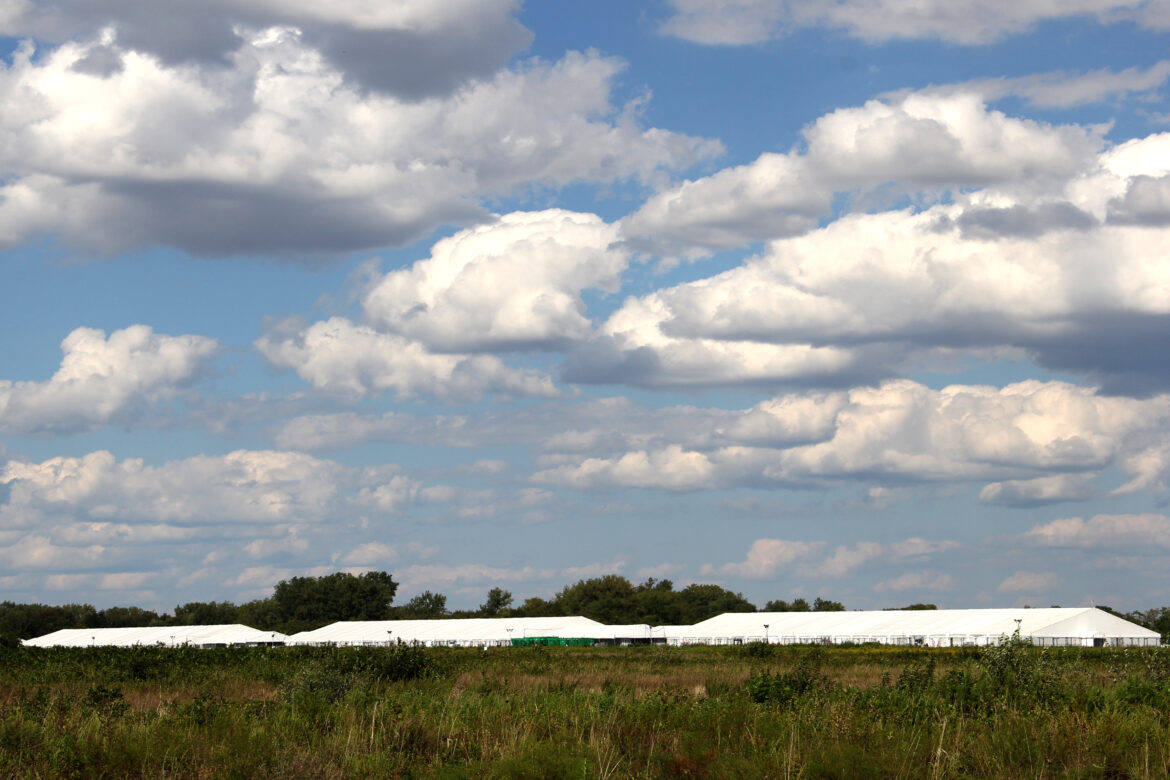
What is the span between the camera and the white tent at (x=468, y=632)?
5157 inches

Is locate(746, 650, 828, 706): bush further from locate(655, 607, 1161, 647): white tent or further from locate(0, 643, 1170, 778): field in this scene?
locate(655, 607, 1161, 647): white tent

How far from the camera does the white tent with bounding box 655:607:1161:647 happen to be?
95750 millimetres

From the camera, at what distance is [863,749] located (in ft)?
60.0

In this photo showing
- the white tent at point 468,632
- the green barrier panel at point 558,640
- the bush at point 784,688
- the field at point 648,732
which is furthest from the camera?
the white tent at point 468,632

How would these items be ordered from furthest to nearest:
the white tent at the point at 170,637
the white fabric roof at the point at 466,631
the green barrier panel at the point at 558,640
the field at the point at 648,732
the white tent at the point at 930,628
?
1. the white tent at the point at 170,637
2. the white fabric roof at the point at 466,631
3. the green barrier panel at the point at 558,640
4. the white tent at the point at 930,628
5. the field at the point at 648,732

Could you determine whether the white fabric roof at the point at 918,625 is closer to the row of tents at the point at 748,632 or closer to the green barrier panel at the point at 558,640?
the row of tents at the point at 748,632

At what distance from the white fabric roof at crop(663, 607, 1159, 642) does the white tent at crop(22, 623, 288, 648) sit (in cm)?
5362

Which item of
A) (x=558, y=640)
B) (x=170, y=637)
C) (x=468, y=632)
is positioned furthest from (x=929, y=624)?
(x=170, y=637)

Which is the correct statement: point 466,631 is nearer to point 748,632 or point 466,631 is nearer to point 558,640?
point 558,640

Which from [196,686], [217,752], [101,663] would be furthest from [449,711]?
[101,663]

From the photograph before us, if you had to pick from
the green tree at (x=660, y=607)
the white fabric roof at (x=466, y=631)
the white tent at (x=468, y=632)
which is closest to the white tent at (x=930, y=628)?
the white tent at (x=468, y=632)

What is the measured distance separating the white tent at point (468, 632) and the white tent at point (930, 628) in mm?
8926

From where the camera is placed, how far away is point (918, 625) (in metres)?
106

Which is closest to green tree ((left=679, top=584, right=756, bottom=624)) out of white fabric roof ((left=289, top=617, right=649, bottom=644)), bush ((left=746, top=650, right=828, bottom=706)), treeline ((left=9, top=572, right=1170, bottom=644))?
treeline ((left=9, top=572, right=1170, bottom=644))
